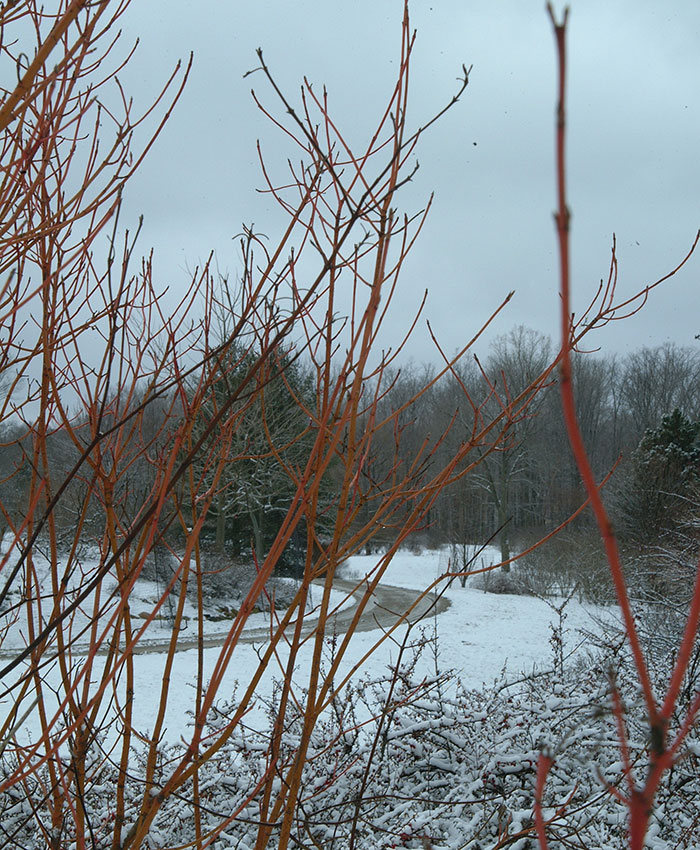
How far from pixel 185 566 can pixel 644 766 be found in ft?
8.24

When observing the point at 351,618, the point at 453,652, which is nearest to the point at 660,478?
the point at 453,652

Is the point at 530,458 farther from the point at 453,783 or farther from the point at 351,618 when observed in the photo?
the point at 453,783

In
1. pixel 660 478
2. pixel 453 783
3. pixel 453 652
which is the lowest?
pixel 453 652

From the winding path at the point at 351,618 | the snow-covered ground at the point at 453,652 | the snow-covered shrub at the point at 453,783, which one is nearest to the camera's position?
the snow-covered shrub at the point at 453,783

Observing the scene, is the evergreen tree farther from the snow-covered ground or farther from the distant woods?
the snow-covered ground

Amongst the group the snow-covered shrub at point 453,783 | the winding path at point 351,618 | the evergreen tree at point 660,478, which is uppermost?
the evergreen tree at point 660,478

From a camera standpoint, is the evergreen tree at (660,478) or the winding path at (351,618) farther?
the evergreen tree at (660,478)

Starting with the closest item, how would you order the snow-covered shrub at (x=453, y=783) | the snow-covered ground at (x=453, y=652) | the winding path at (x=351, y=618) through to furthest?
the snow-covered shrub at (x=453, y=783) → the snow-covered ground at (x=453, y=652) → the winding path at (x=351, y=618)

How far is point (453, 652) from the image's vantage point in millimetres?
12375

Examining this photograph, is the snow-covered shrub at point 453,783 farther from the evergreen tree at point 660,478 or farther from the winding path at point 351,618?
the evergreen tree at point 660,478

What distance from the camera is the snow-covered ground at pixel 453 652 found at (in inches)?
364

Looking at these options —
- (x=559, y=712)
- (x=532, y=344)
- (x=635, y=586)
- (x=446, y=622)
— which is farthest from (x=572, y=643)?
(x=532, y=344)

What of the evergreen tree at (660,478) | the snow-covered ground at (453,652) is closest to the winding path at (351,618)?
the snow-covered ground at (453,652)

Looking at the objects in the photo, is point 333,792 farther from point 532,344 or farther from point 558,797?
point 532,344
